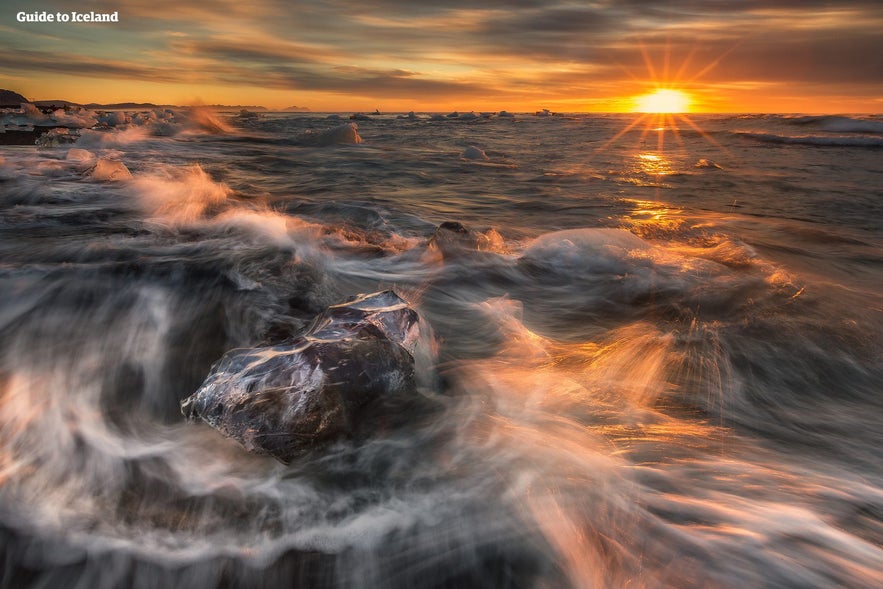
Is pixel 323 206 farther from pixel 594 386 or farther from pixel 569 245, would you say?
pixel 594 386

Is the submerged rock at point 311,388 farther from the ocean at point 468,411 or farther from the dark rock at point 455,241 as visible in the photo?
the dark rock at point 455,241

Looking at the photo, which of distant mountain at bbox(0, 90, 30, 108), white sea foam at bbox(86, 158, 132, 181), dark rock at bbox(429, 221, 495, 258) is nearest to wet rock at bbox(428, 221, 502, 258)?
dark rock at bbox(429, 221, 495, 258)

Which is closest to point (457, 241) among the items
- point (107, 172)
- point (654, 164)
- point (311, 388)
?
point (311, 388)

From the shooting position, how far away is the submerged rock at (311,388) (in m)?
1.97

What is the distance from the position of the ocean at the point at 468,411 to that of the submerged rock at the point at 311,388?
102 mm

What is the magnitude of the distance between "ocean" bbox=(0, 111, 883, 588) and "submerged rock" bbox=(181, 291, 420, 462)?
10 cm

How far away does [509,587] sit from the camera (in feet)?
4.97

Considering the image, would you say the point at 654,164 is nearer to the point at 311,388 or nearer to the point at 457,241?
the point at 457,241

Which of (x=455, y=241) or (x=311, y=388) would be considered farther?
(x=455, y=241)

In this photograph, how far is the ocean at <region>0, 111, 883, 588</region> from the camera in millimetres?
1603

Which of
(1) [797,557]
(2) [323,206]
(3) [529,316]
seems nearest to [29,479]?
(1) [797,557]

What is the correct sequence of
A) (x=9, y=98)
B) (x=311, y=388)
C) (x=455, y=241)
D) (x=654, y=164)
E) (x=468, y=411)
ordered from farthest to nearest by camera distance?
(x=9, y=98), (x=654, y=164), (x=455, y=241), (x=468, y=411), (x=311, y=388)

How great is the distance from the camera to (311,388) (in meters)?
2.01

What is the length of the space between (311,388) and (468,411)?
0.81 meters
